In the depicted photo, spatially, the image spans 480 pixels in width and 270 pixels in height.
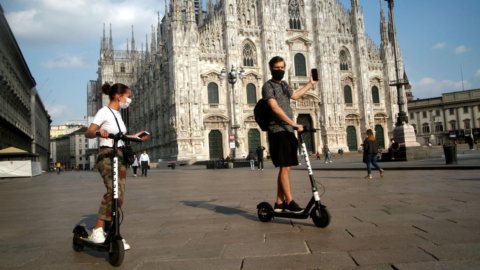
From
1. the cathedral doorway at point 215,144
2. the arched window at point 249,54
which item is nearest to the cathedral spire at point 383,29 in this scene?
the arched window at point 249,54

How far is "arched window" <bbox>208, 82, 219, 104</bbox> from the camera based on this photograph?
35.5m

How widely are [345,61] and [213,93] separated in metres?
15.3

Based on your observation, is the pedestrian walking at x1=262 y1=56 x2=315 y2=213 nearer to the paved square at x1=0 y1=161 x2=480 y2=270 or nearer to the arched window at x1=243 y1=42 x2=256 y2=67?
the paved square at x1=0 y1=161 x2=480 y2=270

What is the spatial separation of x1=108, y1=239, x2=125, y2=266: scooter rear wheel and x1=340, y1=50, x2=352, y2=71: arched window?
133 feet

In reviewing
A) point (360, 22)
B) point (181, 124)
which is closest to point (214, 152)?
point (181, 124)

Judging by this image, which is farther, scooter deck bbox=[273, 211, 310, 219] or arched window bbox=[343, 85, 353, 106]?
arched window bbox=[343, 85, 353, 106]

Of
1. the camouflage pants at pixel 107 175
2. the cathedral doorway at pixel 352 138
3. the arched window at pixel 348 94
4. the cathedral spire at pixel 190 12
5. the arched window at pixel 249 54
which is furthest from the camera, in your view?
the arched window at pixel 348 94

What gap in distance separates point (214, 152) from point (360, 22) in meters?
20.9

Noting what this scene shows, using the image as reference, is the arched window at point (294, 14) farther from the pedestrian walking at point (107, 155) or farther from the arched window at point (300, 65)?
the pedestrian walking at point (107, 155)

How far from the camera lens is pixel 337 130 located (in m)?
38.5

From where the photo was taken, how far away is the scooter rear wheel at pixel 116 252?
2.93 meters

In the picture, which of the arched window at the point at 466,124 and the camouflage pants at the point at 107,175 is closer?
the camouflage pants at the point at 107,175

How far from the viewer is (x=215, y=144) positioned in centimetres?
3569

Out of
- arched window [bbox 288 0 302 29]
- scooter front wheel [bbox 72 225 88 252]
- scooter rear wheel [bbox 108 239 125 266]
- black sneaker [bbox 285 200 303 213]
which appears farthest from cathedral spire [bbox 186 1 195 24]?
scooter rear wheel [bbox 108 239 125 266]
